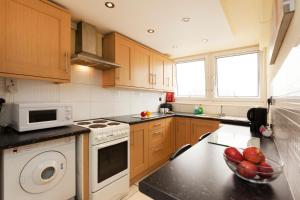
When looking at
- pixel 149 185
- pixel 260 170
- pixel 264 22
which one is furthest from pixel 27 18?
pixel 264 22

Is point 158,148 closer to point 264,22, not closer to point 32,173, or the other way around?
point 32,173

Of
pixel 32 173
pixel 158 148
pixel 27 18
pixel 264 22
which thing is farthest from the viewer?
pixel 158 148

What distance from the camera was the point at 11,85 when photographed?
5.03ft

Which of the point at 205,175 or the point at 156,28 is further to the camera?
the point at 156,28

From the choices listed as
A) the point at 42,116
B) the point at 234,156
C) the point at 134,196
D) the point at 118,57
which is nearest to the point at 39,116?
the point at 42,116

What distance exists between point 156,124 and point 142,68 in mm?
1029

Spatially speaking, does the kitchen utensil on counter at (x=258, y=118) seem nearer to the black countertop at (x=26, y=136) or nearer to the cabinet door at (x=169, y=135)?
the cabinet door at (x=169, y=135)

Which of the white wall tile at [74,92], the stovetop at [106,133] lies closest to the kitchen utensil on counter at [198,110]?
the stovetop at [106,133]

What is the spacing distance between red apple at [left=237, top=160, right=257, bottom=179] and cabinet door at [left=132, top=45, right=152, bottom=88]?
213 centimetres

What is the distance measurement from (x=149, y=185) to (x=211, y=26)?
2197 mm

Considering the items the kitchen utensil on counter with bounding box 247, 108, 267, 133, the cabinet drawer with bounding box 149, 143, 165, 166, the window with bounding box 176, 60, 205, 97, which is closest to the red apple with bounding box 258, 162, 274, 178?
the kitchen utensil on counter with bounding box 247, 108, 267, 133

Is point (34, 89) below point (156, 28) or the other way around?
below

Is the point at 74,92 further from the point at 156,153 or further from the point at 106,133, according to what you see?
the point at 156,153

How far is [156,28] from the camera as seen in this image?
2188 mm
